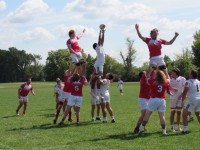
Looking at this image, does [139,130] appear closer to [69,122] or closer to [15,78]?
[69,122]

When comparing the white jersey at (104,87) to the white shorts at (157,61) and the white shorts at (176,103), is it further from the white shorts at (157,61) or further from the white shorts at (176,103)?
the white shorts at (176,103)

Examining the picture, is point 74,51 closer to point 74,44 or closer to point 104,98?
point 74,44

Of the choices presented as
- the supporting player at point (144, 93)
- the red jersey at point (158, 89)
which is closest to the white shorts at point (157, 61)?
the supporting player at point (144, 93)

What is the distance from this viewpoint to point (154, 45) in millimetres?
14242

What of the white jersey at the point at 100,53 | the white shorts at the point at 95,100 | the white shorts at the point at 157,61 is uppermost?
the white jersey at the point at 100,53

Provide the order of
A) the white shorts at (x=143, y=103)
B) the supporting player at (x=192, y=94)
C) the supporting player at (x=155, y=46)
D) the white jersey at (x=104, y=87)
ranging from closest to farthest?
the supporting player at (x=192, y=94)
the white shorts at (x=143, y=103)
the supporting player at (x=155, y=46)
the white jersey at (x=104, y=87)

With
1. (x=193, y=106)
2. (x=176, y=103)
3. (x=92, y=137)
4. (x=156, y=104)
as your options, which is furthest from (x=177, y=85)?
(x=92, y=137)

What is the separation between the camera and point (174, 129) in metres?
14.6

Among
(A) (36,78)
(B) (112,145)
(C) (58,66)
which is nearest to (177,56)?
(C) (58,66)

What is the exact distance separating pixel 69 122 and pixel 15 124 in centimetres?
249

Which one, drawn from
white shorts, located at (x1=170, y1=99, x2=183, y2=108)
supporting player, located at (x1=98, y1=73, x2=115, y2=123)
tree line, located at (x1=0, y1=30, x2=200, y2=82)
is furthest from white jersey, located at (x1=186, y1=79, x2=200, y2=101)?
tree line, located at (x1=0, y1=30, x2=200, y2=82)

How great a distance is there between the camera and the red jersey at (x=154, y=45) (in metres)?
14.2

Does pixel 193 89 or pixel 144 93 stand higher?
pixel 193 89

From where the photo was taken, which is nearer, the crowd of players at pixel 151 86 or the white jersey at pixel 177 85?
the crowd of players at pixel 151 86
